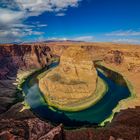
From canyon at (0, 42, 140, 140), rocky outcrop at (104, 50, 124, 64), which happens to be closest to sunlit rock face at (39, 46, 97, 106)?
canyon at (0, 42, 140, 140)

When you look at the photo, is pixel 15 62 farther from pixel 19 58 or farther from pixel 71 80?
pixel 71 80

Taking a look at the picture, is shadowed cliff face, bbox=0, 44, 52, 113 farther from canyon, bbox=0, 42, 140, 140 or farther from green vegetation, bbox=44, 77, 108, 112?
green vegetation, bbox=44, 77, 108, 112

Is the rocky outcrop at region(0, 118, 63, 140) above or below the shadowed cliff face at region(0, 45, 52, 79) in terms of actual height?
below

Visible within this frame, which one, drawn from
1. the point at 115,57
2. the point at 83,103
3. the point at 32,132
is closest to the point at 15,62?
the point at 115,57

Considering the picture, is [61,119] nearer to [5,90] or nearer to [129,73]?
[5,90]

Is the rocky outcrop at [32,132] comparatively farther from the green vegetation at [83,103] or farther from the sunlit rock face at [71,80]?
the sunlit rock face at [71,80]

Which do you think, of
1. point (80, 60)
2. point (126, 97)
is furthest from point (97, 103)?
point (80, 60)
